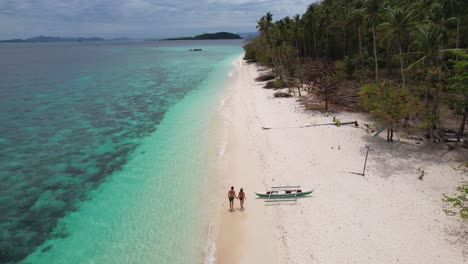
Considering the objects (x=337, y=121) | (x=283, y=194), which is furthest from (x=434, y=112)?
(x=283, y=194)

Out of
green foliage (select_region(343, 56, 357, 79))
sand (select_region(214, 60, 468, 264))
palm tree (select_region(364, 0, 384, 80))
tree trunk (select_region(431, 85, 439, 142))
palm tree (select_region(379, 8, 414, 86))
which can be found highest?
palm tree (select_region(364, 0, 384, 80))

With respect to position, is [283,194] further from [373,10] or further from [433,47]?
[373,10]

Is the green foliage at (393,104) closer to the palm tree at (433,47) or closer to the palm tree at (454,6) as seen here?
the palm tree at (433,47)

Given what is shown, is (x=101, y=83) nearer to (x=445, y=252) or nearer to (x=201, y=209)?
(x=201, y=209)

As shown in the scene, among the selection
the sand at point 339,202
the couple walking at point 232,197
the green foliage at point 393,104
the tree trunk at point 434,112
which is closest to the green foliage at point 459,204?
the sand at point 339,202

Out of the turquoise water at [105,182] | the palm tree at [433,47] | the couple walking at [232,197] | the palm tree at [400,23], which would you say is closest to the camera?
the turquoise water at [105,182]

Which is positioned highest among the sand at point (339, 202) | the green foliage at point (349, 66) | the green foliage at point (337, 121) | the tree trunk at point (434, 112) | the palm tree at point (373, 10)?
the palm tree at point (373, 10)

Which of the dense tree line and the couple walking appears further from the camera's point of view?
the dense tree line

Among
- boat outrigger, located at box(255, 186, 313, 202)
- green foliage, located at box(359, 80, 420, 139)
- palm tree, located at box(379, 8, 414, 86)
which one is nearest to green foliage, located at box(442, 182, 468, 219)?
boat outrigger, located at box(255, 186, 313, 202)

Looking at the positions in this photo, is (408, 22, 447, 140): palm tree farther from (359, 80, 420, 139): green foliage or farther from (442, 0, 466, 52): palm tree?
(442, 0, 466, 52): palm tree
